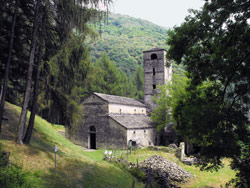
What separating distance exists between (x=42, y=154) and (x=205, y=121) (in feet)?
24.6

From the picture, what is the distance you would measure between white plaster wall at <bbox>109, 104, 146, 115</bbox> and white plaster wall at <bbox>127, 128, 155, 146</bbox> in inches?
139

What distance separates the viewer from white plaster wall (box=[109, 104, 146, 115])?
27.9 meters

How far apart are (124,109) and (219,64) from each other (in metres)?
22.5

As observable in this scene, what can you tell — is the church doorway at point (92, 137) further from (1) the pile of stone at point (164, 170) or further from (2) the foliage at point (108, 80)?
(2) the foliage at point (108, 80)

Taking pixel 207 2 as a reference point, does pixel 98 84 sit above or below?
above

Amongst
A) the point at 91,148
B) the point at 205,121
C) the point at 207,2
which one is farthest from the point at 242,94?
the point at 91,148

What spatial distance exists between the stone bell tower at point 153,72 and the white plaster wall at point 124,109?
2340mm

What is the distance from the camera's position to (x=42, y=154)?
10773mm

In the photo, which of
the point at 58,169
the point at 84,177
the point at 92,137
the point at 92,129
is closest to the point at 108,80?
the point at 92,129

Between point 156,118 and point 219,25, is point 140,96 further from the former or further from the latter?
point 219,25

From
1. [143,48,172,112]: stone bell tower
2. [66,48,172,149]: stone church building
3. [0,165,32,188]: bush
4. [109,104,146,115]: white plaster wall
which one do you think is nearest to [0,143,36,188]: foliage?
[0,165,32,188]: bush

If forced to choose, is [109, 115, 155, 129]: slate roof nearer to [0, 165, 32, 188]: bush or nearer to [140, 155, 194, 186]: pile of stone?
[140, 155, 194, 186]: pile of stone

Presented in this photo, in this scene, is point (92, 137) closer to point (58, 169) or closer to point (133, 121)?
point (133, 121)

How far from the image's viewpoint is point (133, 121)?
Result: 28.8m
